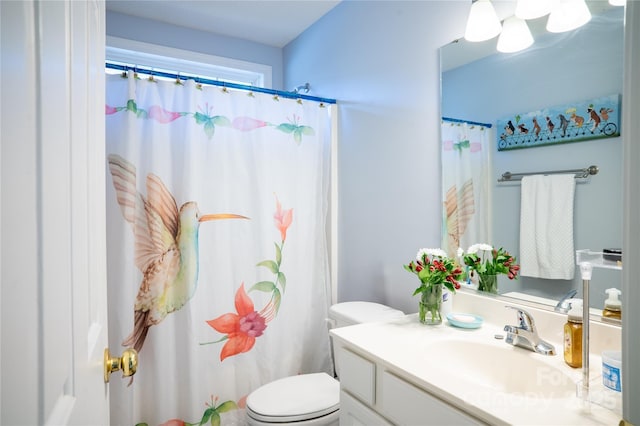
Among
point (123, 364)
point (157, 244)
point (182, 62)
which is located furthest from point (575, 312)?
point (182, 62)

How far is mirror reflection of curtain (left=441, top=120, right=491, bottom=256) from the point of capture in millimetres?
1477

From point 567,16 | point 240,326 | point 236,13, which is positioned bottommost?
point 240,326

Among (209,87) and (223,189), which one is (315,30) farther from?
(223,189)

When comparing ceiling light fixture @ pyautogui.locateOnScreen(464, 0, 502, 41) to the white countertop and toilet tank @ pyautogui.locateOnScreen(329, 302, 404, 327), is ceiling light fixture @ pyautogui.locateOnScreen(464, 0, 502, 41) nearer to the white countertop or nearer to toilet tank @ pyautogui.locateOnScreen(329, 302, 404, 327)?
the white countertop

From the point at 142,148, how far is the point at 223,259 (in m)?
0.68

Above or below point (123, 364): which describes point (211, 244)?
above

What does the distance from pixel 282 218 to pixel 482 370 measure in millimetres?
1276

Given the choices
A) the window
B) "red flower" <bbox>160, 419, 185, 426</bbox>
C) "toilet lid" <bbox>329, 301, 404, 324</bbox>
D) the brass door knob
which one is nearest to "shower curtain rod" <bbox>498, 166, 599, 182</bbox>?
"toilet lid" <bbox>329, 301, 404, 324</bbox>

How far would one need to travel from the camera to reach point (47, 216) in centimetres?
44

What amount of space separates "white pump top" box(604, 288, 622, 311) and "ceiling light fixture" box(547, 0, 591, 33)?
833mm

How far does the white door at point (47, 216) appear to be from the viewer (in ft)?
1.13

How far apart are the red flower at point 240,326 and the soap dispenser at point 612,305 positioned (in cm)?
155

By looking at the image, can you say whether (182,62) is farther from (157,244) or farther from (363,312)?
(363,312)

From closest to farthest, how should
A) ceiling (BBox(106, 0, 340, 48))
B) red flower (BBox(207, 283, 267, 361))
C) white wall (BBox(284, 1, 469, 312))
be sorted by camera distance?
1. white wall (BBox(284, 1, 469, 312))
2. red flower (BBox(207, 283, 267, 361))
3. ceiling (BBox(106, 0, 340, 48))
